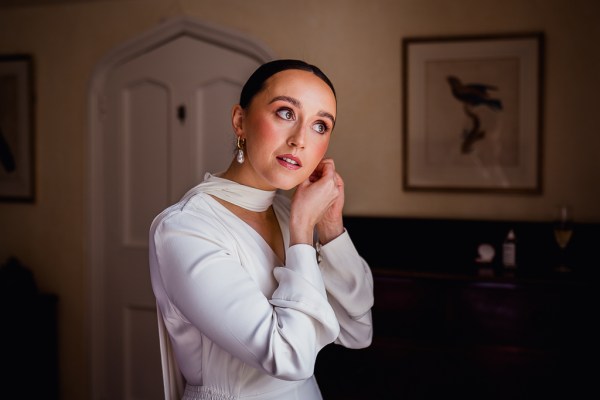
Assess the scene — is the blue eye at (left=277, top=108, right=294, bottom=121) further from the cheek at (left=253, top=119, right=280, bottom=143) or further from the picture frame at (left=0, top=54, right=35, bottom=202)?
the picture frame at (left=0, top=54, right=35, bottom=202)

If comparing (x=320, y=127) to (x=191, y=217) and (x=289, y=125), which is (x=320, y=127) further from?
(x=191, y=217)

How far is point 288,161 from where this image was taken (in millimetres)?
1183

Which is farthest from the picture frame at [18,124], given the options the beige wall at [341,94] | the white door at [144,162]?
the white door at [144,162]

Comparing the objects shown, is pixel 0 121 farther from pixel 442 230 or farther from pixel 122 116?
pixel 442 230

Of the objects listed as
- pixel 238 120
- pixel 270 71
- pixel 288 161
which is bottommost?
pixel 288 161

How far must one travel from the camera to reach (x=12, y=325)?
3.43m

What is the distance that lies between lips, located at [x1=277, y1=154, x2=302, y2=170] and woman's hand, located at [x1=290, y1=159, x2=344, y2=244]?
0.28 ft

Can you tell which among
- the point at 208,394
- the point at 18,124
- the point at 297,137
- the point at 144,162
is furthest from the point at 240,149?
the point at 18,124

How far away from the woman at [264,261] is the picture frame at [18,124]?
10.0 ft

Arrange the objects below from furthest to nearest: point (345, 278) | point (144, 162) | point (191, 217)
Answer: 1. point (144, 162)
2. point (345, 278)
3. point (191, 217)

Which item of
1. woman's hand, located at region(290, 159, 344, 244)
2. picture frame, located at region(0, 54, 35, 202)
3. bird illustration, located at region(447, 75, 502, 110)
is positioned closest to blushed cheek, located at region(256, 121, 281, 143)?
woman's hand, located at region(290, 159, 344, 244)

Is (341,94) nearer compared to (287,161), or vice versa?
(287,161)

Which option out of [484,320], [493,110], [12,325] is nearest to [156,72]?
[12,325]

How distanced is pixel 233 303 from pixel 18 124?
346cm
